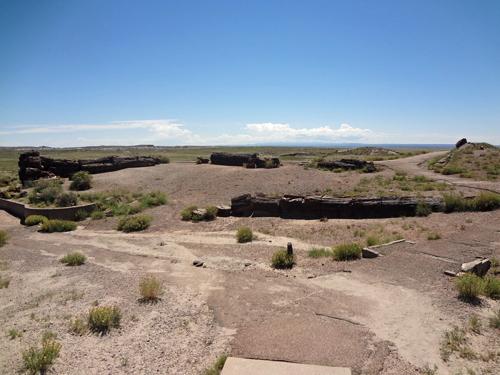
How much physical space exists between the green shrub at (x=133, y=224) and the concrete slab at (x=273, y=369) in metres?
14.3

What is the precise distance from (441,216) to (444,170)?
15.9 m

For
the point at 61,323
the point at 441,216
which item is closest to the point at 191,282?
the point at 61,323

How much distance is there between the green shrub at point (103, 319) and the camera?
22.9 feet

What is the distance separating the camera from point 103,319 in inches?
274

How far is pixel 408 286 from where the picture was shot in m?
8.65

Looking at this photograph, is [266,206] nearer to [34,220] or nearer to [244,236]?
[244,236]

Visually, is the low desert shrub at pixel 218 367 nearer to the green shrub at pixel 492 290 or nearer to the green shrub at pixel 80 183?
the green shrub at pixel 492 290

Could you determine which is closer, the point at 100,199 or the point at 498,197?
the point at 498,197

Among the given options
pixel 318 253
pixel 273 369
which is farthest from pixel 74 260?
pixel 273 369

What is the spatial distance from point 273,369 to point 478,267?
6940 mm

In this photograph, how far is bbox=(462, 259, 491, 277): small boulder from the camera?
8.77 meters

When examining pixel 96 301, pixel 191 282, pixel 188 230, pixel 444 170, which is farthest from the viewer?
pixel 444 170

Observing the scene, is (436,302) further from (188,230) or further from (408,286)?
(188,230)

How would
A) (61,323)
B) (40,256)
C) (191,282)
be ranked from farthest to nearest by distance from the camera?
(40,256)
(191,282)
(61,323)
